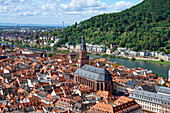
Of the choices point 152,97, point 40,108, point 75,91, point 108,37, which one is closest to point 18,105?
point 40,108

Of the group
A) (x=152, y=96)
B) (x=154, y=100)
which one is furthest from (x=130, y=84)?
(x=154, y=100)

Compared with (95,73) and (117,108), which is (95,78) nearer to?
(95,73)

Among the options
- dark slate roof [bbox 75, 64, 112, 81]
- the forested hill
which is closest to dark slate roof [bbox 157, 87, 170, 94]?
dark slate roof [bbox 75, 64, 112, 81]

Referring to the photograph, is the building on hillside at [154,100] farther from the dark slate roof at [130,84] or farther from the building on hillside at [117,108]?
the dark slate roof at [130,84]

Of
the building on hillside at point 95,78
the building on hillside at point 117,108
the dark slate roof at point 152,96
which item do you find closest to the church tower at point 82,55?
the building on hillside at point 95,78

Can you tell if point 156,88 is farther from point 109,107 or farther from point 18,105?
point 18,105

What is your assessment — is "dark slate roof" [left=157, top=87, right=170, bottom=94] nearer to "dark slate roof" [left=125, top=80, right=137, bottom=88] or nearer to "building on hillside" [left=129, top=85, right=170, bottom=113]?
"building on hillside" [left=129, top=85, right=170, bottom=113]
